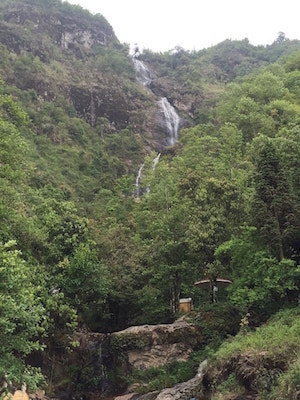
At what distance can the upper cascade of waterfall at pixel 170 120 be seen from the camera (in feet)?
188

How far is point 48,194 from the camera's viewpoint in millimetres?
34000

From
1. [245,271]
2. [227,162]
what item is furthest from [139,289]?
[227,162]

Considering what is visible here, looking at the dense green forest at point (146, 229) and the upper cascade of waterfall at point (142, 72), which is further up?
the upper cascade of waterfall at point (142, 72)

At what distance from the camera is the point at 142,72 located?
76938 mm

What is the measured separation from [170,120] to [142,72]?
2109 cm

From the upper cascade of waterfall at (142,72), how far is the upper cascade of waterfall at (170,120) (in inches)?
414

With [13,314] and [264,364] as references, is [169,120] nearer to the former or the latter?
[264,364]

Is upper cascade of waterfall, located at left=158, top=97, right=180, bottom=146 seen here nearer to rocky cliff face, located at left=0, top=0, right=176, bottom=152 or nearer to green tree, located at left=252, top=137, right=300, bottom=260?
rocky cliff face, located at left=0, top=0, right=176, bottom=152

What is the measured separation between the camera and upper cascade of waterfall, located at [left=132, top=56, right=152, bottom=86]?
73.1 metres

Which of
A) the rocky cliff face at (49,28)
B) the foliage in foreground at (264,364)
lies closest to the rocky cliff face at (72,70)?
the rocky cliff face at (49,28)

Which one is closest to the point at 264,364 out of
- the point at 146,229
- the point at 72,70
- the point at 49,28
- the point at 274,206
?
the point at 274,206

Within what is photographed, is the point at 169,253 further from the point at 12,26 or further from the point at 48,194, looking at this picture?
the point at 12,26

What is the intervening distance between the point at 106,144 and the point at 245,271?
3909 centimetres

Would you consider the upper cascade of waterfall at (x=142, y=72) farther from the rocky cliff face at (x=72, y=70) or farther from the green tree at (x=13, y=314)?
the green tree at (x=13, y=314)
